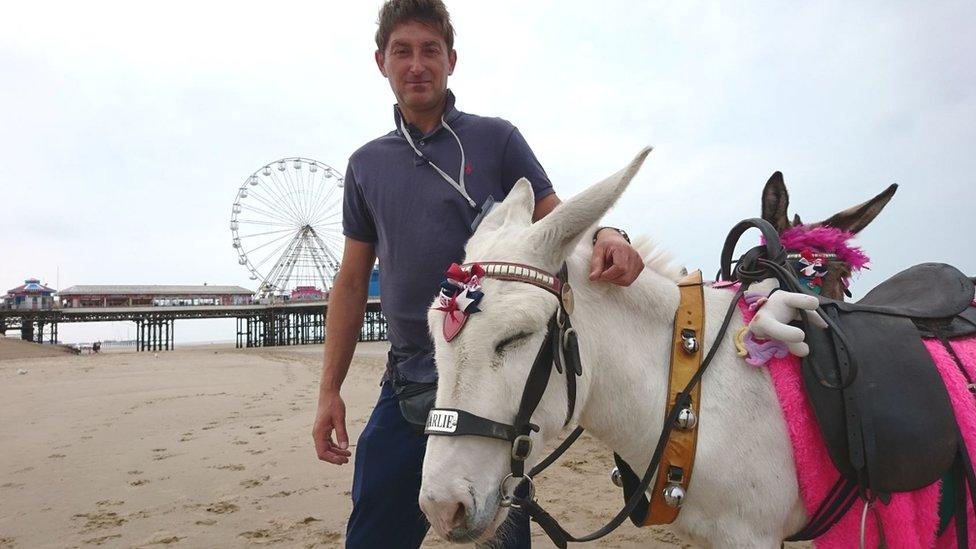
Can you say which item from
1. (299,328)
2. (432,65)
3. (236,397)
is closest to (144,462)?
(236,397)

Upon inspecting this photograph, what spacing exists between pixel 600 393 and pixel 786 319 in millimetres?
569

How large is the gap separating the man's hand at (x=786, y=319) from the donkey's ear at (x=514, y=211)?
28.6 inches

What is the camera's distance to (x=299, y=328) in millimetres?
55000

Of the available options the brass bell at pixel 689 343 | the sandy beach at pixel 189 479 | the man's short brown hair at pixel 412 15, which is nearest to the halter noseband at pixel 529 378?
the brass bell at pixel 689 343

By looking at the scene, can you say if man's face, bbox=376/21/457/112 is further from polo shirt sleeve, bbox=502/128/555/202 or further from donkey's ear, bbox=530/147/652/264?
donkey's ear, bbox=530/147/652/264

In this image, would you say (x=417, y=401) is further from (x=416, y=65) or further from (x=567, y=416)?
(x=416, y=65)

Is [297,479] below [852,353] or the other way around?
below

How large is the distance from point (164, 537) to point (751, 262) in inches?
160

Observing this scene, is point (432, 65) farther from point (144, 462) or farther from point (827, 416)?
point (144, 462)

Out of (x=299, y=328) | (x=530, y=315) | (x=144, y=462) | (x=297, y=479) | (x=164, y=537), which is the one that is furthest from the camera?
(x=299, y=328)

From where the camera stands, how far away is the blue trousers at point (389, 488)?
1964 mm

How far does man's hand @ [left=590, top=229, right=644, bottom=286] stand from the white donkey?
0.19 feet

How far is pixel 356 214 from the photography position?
2.22 m

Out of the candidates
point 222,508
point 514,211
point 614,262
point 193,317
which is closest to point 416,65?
point 514,211
